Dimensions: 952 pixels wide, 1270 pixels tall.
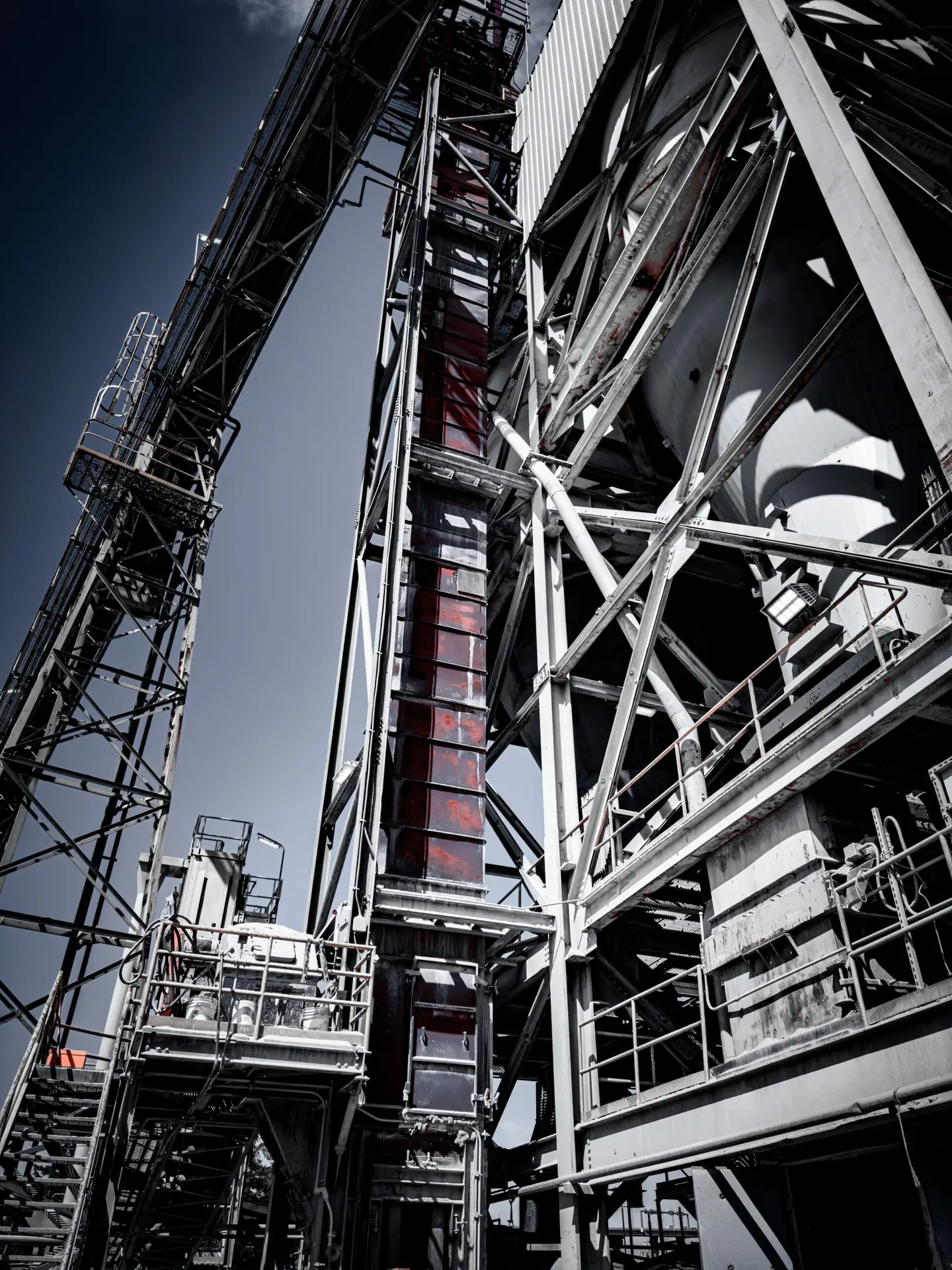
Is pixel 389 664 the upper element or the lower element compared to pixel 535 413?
lower

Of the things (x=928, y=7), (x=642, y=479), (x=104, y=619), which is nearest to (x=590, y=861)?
(x=642, y=479)

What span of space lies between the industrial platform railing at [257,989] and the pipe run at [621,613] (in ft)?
14.0

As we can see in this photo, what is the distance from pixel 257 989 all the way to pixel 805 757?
7.00 metres

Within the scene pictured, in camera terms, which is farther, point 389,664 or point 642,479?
point 642,479

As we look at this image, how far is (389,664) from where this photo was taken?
13688mm

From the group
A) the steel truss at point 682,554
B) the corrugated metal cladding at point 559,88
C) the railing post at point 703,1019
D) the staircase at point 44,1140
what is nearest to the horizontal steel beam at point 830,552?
the steel truss at point 682,554

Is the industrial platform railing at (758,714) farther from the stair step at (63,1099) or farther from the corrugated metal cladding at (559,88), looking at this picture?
the corrugated metal cladding at (559,88)

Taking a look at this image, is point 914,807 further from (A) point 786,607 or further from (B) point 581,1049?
(B) point 581,1049

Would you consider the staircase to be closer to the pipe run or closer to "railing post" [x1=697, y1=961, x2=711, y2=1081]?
"railing post" [x1=697, y1=961, x2=711, y2=1081]

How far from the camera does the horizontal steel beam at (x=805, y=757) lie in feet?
21.1

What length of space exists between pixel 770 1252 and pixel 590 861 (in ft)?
15.4

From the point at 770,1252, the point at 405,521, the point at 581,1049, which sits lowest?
the point at 770,1252

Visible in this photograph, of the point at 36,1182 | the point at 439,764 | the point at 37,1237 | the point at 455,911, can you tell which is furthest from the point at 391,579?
the point at 37,1237

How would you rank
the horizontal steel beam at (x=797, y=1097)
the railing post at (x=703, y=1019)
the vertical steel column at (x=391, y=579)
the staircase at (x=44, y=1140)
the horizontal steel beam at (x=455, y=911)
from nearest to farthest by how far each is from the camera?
the horizontal steel beam at (x=797, y=1097), the railing post at (x=703, y=1019), the staircase at (x=44, y=1140), the horizontal steel beam at (x=455, y=911), the vertical steel column at (x=391, y=579)
